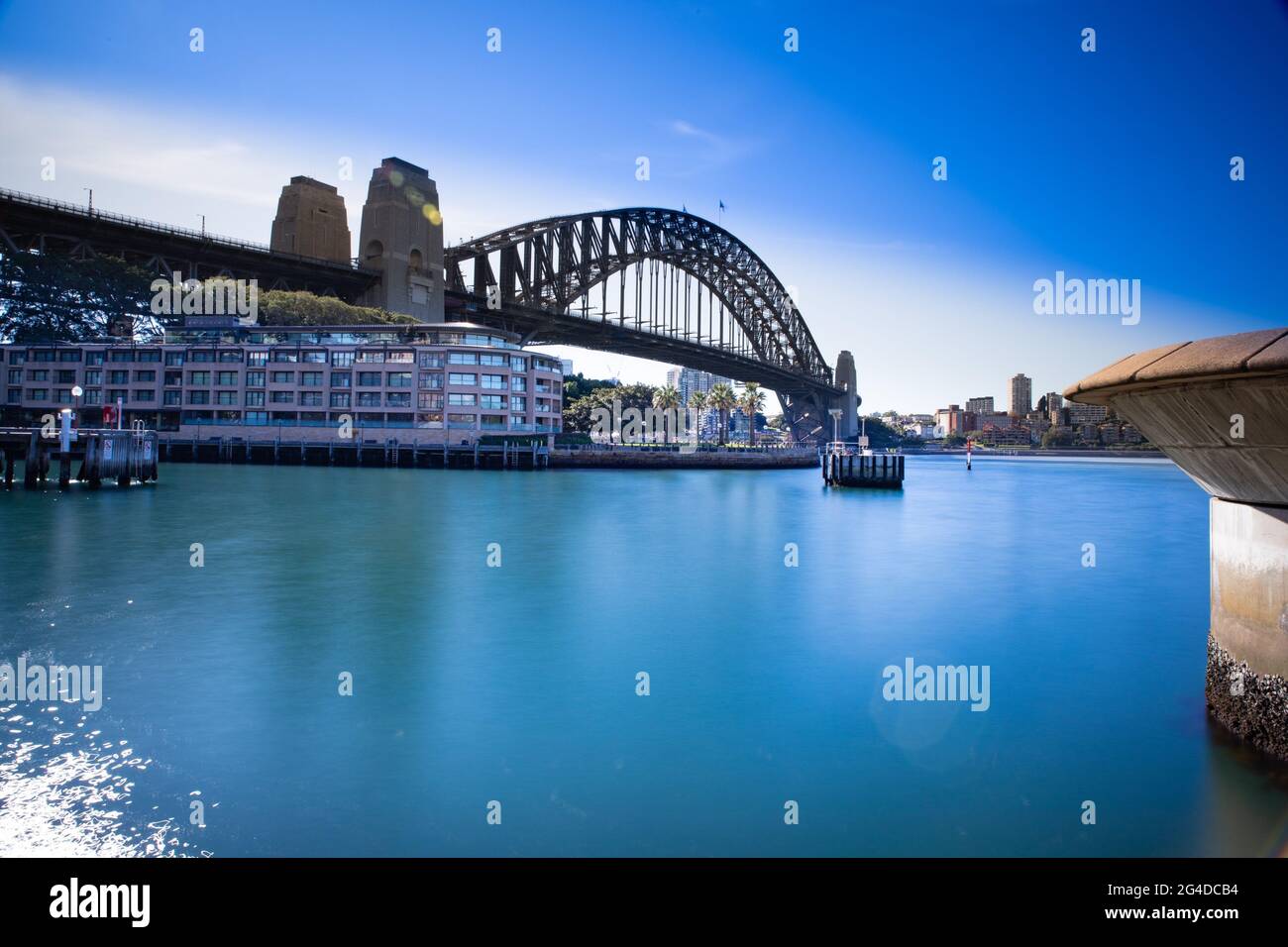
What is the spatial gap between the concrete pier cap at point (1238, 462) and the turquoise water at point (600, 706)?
1.13 meters

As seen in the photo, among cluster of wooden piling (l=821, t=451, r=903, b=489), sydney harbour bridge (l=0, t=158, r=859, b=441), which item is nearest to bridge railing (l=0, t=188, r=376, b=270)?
sydney harbour bridge (l=0, t=158, r=859, b=441)

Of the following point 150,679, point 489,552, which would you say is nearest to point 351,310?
point 489,552

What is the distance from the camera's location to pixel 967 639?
17.4 m

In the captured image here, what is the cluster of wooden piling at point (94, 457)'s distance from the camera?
1843 inches

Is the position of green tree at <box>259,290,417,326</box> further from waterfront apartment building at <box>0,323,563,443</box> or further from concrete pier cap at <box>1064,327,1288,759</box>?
concrete pier cap at <box>1064,327,1288,759</box>

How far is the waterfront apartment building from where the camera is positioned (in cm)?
8056

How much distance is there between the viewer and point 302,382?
83938 mm

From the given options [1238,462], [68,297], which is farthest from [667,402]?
[1238,462]

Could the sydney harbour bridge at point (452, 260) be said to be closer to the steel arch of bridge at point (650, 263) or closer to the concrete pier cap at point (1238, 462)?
the steel arch of bridge at point (650, 263)

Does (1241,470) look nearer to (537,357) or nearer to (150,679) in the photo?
(150,679)

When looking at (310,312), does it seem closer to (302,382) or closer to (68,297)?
(302,382)

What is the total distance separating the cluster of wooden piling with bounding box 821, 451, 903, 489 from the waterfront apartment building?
29122 mm

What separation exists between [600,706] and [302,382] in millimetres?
80047
